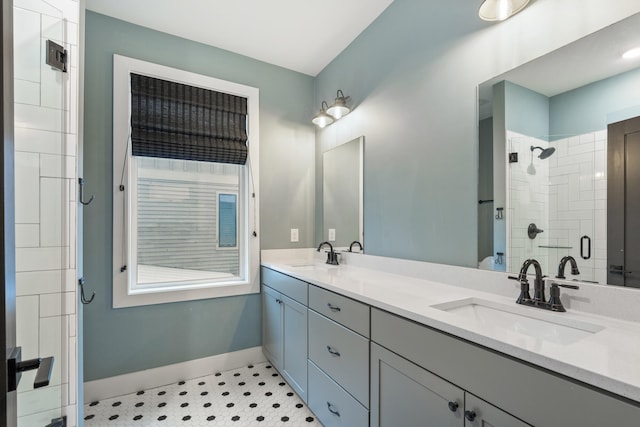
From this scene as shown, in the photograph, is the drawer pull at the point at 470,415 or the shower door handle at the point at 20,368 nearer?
the shower door handle at the point at 20,368

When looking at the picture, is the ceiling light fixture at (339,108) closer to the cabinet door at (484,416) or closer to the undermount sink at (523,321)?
the undermount sink at (523,321)

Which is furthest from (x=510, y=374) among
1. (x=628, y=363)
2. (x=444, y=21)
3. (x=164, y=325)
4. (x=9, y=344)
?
(x=164, y=325)

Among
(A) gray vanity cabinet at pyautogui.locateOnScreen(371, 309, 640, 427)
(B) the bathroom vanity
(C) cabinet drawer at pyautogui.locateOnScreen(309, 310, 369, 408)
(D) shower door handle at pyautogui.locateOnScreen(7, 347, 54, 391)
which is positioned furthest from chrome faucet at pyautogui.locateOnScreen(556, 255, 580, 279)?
(D) shower door handle at pyautogui.locateOnScreen(7, 347, 54, 391)

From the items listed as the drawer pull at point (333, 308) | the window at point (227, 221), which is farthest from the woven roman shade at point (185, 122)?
the drawer pull at point (333, 308)

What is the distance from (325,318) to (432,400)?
723mm

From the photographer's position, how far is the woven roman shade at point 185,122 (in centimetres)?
220

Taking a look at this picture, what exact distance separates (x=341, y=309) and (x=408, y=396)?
492mm

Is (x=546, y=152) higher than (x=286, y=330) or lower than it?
higher

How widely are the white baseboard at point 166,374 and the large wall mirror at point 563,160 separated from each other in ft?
6.68

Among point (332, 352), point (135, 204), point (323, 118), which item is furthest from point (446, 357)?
point (135, 204)

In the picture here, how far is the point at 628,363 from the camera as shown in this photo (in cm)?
69

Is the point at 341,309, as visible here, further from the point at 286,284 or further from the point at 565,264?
the point at 565,264

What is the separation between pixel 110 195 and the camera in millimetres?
2102

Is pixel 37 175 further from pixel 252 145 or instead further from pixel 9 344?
pixel 252 145
